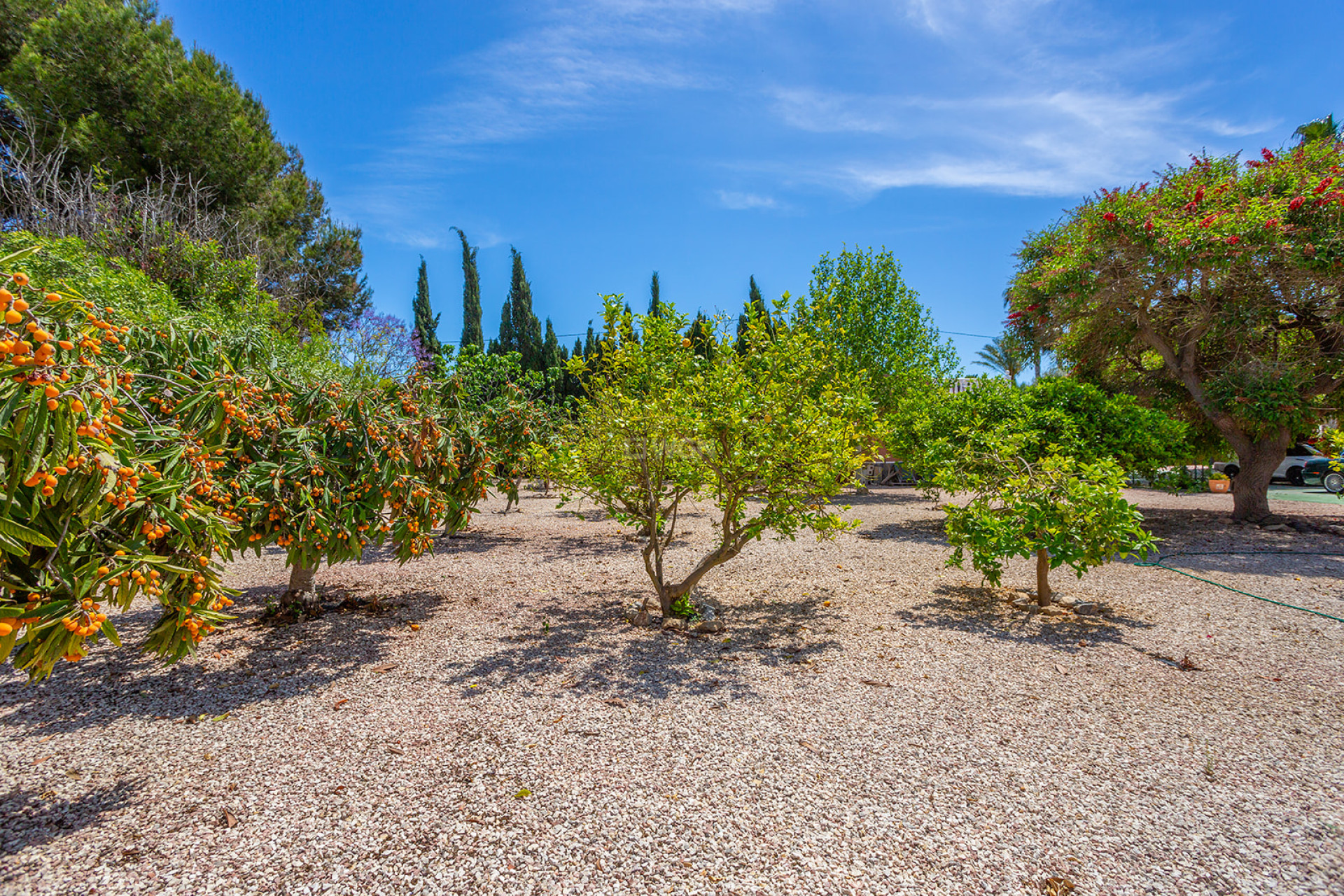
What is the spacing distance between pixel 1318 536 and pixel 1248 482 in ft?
4.44

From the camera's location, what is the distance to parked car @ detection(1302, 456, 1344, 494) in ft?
48.4

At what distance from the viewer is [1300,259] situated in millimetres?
7719

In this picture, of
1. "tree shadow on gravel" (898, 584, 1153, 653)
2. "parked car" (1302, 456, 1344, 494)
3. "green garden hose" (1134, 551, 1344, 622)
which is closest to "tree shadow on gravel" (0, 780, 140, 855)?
"tree shadow on gravel" (898, 584, 1153, 653)

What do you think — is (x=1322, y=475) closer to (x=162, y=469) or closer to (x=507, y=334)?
(x=162, y=469)

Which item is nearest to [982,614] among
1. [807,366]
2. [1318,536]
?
[807,366]

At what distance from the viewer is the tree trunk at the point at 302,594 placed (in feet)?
17.3

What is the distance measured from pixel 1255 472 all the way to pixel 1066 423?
452 cm

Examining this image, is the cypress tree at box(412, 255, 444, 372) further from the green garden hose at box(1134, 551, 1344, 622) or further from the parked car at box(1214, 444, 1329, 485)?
the parked car at box(1214, 444, 1329, 485)

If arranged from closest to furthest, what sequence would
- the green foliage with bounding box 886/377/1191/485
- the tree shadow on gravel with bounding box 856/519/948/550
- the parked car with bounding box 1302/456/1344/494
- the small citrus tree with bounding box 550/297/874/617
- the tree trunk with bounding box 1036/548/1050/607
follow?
the small citrus tree with bounding box 550/297/874/617
the tree trunk with bounding box 1036/548/1050/607
the green foliage with bounding box 886/377/1191/485
the tree shadow on gravel with bounding box 856/519/948/550
the parked car with bounding box 1302/456/1344/494

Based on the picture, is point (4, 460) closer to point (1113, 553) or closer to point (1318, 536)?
point (1113, 553)

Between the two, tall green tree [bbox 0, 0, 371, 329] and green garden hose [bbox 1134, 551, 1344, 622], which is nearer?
green garden hose [bbox 1134, 551, 1344, 622]

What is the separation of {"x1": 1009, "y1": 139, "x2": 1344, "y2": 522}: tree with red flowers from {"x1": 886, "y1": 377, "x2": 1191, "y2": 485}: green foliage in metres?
1.36

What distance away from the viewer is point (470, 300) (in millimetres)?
27984

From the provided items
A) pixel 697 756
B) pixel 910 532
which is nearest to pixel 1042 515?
pixel 697 756
